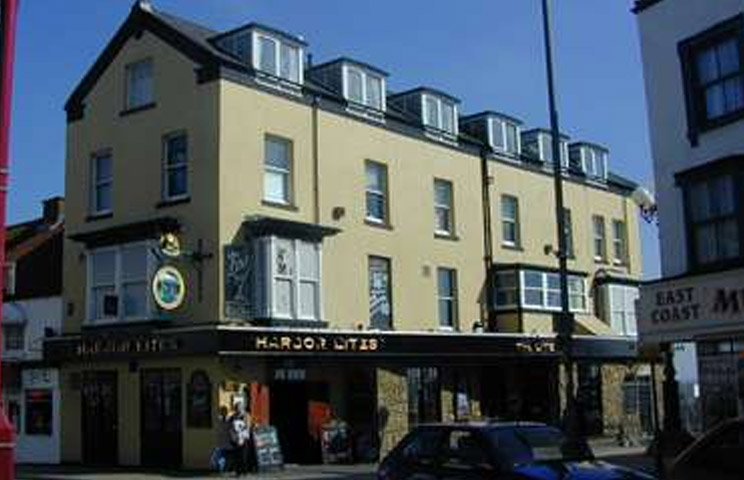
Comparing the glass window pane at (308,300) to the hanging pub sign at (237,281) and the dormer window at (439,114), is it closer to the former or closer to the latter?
the hanging pub sign at (237,281)

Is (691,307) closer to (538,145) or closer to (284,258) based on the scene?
(284,258)

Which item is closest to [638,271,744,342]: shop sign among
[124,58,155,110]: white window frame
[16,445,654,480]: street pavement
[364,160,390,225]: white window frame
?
[16,445,654,480]: street pavement

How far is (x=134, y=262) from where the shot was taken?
3253 centimetres

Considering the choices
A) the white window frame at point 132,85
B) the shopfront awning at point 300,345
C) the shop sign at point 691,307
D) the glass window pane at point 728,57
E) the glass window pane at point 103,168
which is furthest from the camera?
the glass window pane at point 103,168

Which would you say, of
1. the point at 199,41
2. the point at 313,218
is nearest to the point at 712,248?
the point at 313,218

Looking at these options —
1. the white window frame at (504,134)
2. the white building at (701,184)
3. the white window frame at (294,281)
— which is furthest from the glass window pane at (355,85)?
the white building at (701,184)

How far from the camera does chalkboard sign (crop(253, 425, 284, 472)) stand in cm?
2934

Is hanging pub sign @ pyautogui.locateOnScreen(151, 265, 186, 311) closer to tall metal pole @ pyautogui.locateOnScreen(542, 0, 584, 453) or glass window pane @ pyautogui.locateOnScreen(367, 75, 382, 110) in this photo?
glass window pane @ pyautogui.locateOnScreen(367, 75, 382, 110)

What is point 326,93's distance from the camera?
34.8 metres

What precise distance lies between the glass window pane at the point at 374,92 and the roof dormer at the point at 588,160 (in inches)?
449

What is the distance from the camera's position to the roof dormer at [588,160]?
46156 millimetres

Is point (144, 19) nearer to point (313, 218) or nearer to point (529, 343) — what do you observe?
point (313, 218)

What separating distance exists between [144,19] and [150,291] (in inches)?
322

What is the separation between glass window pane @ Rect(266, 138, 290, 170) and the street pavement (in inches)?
330
